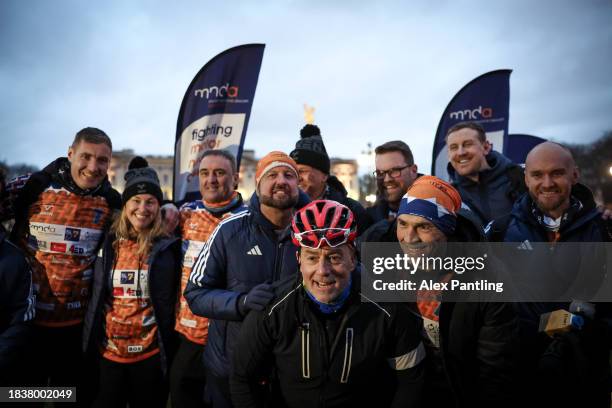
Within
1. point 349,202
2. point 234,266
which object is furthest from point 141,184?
point 349,202

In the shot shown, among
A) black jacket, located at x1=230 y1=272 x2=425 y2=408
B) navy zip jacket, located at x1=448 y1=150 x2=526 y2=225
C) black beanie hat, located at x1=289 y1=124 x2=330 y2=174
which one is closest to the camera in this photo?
black jacket, located at x1=230 y1=272 x2=425 y2=408

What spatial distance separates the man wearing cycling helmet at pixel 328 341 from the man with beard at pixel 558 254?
3.56 feet

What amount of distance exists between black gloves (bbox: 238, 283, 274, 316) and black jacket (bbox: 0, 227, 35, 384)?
2.07m

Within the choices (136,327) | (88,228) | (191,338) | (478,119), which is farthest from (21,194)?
(478,119)

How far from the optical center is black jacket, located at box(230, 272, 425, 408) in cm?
232

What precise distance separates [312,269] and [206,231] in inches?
84.5

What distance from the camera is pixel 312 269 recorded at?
7.79 ft

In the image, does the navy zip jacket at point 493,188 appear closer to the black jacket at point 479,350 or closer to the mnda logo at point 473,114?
the black jacket at point 479,350

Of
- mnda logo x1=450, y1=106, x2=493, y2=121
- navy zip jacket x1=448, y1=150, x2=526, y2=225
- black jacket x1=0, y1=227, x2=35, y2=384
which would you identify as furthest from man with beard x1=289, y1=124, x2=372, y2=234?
mnda logo x1=450, y1=106, x2=493, y2=121

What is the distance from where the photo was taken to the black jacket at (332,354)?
91.4 inches

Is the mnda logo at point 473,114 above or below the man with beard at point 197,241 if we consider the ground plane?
above

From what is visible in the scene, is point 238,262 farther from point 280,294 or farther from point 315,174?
point 315,174

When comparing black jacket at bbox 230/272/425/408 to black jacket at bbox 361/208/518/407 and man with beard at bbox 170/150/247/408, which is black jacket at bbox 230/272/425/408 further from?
man with beard at bbox 170/150/247/408

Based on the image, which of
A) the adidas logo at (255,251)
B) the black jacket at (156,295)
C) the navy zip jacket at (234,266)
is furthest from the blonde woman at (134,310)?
the adidas logo at (255,251)
